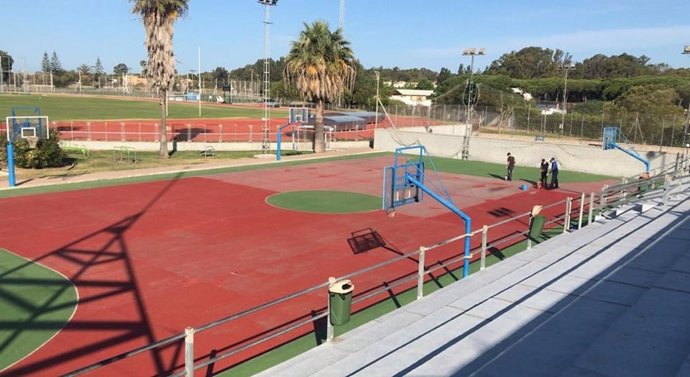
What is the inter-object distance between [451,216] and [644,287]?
12.6 m

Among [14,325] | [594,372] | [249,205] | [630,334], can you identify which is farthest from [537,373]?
[249,205]

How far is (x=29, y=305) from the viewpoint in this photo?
12.3 metres

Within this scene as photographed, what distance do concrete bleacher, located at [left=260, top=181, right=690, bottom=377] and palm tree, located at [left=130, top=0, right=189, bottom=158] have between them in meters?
30.1

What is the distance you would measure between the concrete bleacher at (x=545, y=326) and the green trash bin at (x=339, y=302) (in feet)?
1.41

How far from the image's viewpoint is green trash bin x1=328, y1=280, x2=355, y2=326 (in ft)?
30.3

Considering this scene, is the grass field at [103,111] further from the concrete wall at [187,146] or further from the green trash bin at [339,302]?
the green trash bin at [339,302]

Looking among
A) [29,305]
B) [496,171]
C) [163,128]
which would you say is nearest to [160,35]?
[163,128]

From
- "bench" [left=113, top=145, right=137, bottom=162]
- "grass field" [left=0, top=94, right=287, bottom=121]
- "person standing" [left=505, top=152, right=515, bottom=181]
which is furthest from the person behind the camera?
"grass field" [left=0, top=94, right=287, bottom=121]

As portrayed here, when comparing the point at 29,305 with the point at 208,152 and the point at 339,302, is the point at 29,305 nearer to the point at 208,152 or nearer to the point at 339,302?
the point at 339,302

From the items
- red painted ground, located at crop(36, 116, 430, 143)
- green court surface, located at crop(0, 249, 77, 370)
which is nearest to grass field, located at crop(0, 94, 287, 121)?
red painted ground, located at crop(36, 116, 430, 143)

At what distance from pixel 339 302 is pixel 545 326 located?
10.7ft

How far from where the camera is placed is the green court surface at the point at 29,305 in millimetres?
10375

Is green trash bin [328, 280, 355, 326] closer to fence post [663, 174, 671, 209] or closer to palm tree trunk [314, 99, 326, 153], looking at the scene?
fence post [663, 174, 671, 209]

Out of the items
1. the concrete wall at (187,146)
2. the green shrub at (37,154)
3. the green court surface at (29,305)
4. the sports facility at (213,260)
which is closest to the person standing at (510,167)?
the sports facility at (213,260)
